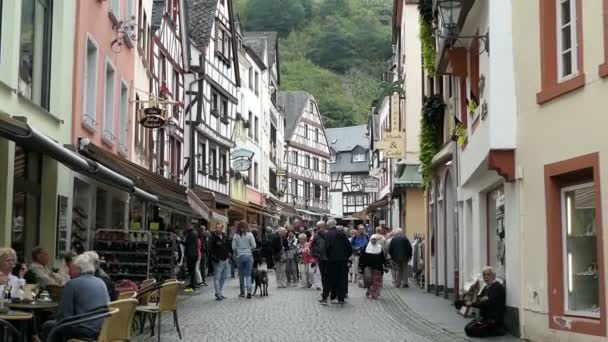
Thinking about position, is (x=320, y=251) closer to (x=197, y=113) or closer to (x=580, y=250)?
(x=580, y=250)

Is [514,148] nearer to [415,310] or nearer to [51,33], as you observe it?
[415,310]

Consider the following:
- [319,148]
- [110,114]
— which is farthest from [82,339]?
[319,148]

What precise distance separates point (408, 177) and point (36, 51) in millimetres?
19181

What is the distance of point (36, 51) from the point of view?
14.4 metres

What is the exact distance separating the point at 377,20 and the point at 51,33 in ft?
311

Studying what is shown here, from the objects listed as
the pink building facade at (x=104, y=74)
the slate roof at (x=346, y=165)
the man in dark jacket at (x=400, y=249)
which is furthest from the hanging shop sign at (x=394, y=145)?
the slate roof at (x=346, y=165)

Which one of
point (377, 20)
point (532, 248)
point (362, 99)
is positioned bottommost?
point (532, 248)

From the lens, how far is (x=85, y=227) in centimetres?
1762

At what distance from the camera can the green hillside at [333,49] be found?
10119 centimetres

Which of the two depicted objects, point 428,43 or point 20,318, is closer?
point 20,318

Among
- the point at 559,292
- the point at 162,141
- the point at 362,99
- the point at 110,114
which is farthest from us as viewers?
the point at 362,99

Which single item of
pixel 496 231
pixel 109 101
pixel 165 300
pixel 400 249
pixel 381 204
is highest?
pixel 109 101

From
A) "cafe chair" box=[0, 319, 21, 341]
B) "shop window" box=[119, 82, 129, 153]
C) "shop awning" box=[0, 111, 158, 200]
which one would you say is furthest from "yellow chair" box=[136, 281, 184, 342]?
"shop window" box=[119, 82, 129, 153]

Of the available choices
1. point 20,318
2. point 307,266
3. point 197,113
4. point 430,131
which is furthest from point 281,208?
point 20,318
